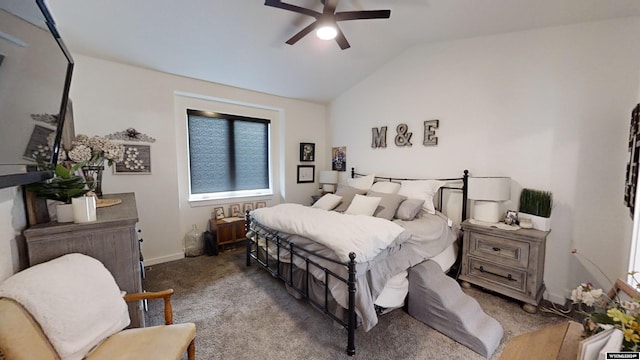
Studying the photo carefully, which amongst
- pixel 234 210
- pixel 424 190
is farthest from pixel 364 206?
pixel 234 210

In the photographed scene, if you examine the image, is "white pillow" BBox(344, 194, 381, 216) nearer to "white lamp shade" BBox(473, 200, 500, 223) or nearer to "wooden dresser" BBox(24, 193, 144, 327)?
"white lamp shade" BBox(473, 200, 500, 223)

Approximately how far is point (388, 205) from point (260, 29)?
249 cm

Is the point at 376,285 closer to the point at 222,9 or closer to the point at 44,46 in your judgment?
the point at 44,46

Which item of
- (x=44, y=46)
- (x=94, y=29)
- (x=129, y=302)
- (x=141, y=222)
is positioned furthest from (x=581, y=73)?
(x=141, y=222)

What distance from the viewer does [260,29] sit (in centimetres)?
259

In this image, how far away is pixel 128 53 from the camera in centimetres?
266

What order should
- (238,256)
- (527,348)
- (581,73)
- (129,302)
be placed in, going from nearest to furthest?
(527,348), (129,302), (581,73), (238,256)

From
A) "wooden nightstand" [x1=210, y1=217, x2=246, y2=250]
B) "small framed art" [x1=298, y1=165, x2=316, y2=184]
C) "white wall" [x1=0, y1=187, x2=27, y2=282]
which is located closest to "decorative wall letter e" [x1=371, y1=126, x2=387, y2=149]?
"small framed art" [x1=298, y1=165, x2=316, y2=184]

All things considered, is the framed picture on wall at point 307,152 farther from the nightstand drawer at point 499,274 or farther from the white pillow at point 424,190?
the nightstand drawer at point 499,274

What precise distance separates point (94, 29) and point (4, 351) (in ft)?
9.06

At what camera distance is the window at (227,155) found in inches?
146

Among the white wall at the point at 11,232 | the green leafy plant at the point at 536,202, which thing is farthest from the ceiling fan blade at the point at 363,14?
the white wall at the point at 11,232

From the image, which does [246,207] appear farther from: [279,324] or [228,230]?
[279,324]

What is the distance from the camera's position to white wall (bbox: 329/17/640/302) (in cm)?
209
